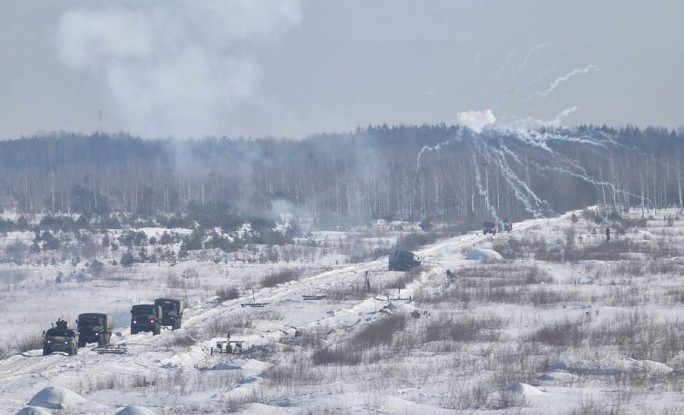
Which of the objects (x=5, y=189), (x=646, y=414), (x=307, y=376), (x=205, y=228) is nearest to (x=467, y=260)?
(x=205, y=228)

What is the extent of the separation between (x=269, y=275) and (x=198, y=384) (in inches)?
1092

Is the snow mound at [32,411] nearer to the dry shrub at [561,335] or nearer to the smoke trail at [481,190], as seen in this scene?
the dry shrub at [561,335]

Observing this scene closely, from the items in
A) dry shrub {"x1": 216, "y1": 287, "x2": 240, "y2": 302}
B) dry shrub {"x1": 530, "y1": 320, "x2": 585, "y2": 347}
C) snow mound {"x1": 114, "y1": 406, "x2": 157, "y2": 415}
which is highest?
dry shrub {"x1": 216, "y1": 287, "x2": 240, "y2": 302}

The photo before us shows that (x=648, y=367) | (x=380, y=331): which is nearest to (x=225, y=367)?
(x=380, y=331)

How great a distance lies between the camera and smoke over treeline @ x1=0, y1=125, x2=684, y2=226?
339 feet

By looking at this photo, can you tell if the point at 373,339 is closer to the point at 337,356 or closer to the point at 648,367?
the point at 337,356

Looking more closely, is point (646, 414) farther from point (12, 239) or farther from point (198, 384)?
point (12, 239)

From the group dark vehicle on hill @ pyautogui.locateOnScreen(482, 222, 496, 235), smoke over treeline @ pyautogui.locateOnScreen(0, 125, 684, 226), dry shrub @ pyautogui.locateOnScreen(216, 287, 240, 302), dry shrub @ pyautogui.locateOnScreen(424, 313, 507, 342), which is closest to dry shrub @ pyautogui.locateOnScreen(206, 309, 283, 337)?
dry shrub @ pyautogui.locateOnScreen(216, 287, 240, 302)

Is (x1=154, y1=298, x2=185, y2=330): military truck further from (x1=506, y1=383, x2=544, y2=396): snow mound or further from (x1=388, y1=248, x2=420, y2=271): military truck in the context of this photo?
(x1=388, y1=248, x2=420, y2=271): military truck

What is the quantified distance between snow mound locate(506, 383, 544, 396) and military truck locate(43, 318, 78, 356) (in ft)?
38.3

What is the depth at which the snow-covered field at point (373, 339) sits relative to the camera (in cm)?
2309

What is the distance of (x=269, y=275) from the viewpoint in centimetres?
5322

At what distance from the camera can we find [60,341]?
97.6 ft

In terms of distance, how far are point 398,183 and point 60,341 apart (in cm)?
8667
